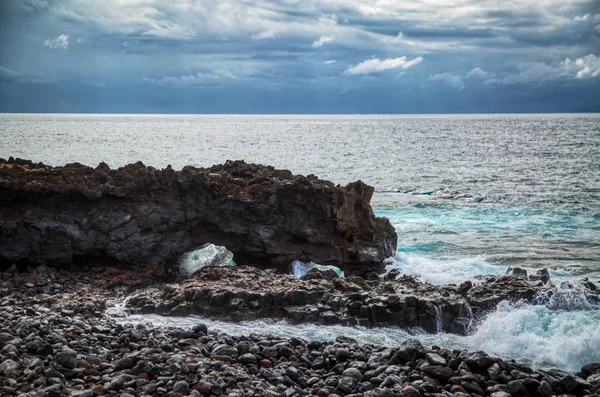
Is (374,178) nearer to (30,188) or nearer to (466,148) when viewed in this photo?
(30,188)

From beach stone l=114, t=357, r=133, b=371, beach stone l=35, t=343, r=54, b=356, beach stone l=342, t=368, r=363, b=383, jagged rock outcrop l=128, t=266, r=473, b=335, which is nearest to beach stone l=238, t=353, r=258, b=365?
beach stone l=342, t=368, r=363, b=383

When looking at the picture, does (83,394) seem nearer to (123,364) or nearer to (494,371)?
(123,364)

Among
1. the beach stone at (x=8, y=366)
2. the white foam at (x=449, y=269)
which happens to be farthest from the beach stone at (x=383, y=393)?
the white foam at (x=449, y=269)

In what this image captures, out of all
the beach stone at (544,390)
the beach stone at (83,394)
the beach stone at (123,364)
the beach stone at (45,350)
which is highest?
the beach stone at (45,350)

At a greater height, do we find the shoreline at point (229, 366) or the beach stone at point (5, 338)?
the beach stone at point (5, 338)

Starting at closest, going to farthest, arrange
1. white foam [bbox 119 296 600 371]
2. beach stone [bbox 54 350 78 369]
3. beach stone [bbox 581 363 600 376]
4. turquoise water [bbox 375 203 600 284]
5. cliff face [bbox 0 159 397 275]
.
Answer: beach stone [bbox 54 350 78 369]
beach stone [bbox 581 363 600 376]
white foam [bbox 119 296 600 371]
cliff face [bbox 0 159 397 275]
turquoise water [bbox 375 203 600 284]

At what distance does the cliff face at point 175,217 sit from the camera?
21797 mm

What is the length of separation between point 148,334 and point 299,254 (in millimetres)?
9347

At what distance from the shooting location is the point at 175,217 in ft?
75.4

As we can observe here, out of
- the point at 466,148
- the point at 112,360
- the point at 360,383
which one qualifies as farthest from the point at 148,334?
the point at 466,148

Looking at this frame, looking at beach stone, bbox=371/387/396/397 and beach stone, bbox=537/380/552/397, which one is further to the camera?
beach stone, bbox=537/380/552/397

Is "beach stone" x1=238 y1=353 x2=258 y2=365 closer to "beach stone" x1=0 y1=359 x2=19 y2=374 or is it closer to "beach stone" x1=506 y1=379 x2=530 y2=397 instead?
"beach stone" x1=0 y1=359 x2=19 y2=374

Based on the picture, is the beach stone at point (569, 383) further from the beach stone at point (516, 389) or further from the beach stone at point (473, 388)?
the beach stone at point (473, 388)

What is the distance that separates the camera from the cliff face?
71.5 ft
